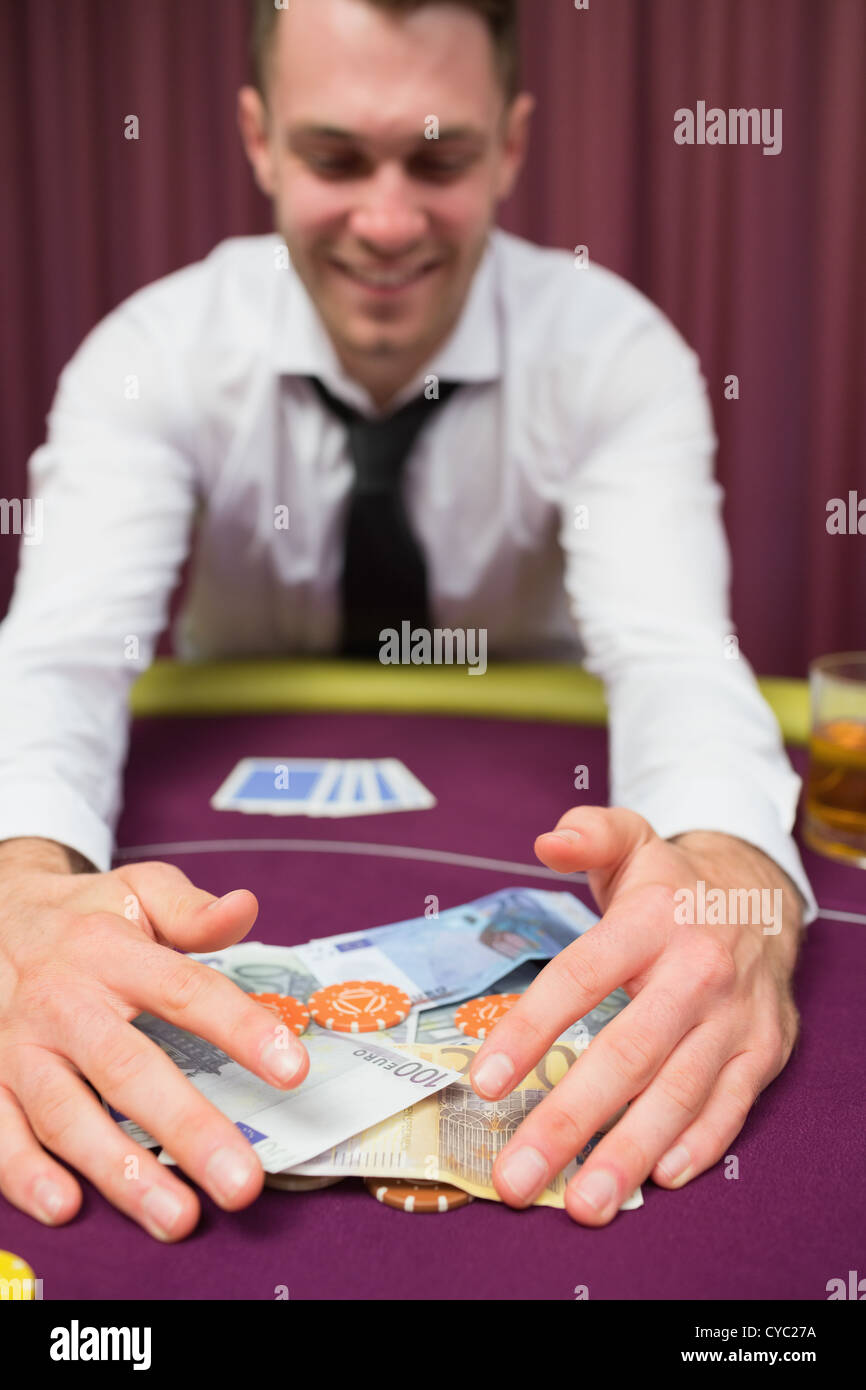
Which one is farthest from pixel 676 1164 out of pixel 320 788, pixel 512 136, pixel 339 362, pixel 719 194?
pixel 719 194

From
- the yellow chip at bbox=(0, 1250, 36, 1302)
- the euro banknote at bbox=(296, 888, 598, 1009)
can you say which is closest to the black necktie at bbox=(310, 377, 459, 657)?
the euro banknote at bbox=(296, 888, 598, 1009)

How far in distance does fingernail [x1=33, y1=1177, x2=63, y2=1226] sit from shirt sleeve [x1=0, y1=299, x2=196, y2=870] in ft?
1.57

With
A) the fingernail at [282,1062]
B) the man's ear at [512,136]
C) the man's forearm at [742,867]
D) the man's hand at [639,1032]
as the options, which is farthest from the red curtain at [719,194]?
the fingernail at [282,1062]

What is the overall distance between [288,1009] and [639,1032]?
27 centimetres

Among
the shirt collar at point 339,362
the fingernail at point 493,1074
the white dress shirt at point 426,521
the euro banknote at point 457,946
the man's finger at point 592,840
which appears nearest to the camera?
the fingernail at point 493,1074

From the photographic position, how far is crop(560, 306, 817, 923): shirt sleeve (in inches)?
48.1

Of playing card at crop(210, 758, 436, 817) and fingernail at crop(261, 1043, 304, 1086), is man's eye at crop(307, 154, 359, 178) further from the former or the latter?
fingernail at crop(261, 1043, 304, 1086)

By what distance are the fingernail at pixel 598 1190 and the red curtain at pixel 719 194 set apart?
121 inches

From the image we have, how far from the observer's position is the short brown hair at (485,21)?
1.52 metres

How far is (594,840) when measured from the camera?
90 centimetres

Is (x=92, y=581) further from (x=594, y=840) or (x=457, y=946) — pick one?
(x=594, y=840)

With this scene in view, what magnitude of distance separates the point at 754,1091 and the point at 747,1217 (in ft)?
0.41

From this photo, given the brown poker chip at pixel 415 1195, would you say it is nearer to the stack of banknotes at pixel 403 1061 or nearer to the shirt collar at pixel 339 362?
the stack of banknotes at pixel 403 1061
